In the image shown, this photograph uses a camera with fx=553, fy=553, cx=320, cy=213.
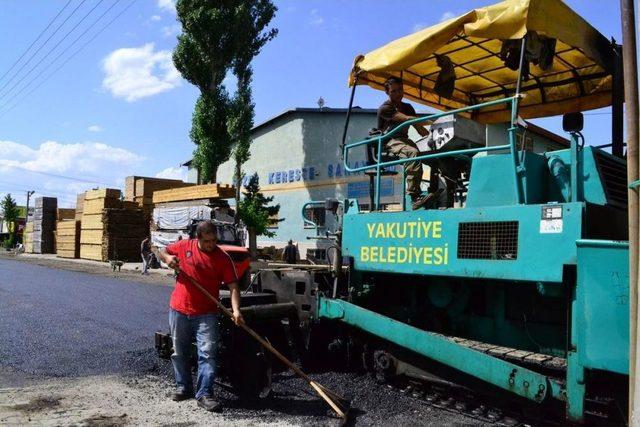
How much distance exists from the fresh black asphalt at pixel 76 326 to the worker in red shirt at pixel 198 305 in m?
1.33

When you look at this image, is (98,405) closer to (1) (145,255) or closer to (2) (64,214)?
(1) (145,255)

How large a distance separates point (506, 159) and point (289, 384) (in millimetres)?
2917

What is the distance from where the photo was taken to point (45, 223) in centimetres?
3506

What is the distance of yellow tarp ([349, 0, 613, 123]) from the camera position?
398 centimetres

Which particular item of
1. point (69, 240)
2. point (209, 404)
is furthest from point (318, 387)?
point (69, 240)

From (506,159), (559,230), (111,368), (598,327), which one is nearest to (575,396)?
(598,327)

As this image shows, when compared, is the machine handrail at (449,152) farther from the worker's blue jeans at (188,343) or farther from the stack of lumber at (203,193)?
the stack of lumber at (203,193)

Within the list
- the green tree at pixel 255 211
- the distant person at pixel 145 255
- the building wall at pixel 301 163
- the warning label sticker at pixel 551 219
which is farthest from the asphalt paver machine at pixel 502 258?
the building wall at pixel 301 163

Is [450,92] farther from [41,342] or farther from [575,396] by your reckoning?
[41,342]

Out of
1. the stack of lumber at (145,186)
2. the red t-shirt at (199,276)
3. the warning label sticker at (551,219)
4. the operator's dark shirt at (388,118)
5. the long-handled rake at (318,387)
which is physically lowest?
the long-handled rake at (318,387)

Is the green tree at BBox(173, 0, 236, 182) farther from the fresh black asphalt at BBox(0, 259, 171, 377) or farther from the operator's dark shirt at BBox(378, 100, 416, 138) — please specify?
the operator's dark shirt at BBox(378, 100, 416, 138)

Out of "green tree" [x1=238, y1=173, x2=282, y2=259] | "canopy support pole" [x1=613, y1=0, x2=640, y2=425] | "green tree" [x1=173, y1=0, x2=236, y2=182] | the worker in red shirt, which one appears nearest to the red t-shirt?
the worker in red shirt

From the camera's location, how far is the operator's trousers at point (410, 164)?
4916mm

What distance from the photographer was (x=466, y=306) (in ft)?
14.9
